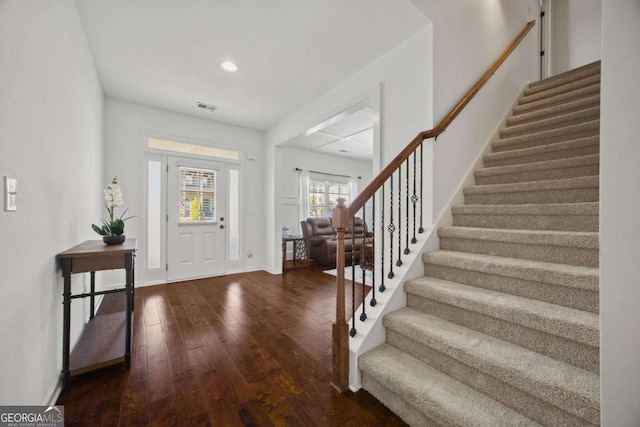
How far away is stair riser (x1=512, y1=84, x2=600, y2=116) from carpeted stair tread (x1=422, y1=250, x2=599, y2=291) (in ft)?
7.72

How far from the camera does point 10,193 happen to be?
3.55 feet

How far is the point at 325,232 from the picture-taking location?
5.93 metres

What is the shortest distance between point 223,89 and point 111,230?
7.41ft

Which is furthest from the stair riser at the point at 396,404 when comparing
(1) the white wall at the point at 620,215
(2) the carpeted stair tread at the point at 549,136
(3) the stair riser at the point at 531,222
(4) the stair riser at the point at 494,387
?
(2) the carpeted stair tread at the point at 549,136

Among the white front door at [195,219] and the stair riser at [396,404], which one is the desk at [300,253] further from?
the stair riser at [396,404]

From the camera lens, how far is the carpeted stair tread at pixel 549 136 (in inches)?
90.3

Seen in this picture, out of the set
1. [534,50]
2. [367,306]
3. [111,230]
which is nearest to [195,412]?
[367,306]

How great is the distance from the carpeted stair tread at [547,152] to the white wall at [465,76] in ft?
0.68

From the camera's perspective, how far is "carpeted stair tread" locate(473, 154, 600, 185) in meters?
2.00

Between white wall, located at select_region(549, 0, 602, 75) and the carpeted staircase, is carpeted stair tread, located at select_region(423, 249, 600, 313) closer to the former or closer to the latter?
the carpeted staircase

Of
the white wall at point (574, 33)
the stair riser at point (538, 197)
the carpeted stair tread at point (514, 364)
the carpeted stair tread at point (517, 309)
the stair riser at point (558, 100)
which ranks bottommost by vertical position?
the carpeted stair tread at point (514, 364)

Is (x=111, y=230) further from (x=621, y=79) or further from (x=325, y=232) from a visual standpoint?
(x=325, y=232)

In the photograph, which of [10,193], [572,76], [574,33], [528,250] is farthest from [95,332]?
[574,33]

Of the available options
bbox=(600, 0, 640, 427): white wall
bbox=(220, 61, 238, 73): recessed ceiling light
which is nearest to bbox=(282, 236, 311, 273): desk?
bbox=(220, 61, 238, 73): recessed ceiling light
